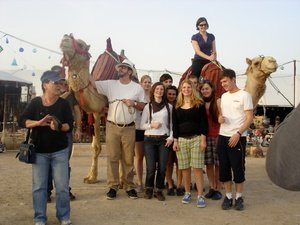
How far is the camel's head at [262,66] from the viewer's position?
678 cm

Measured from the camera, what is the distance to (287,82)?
2195 centimetres

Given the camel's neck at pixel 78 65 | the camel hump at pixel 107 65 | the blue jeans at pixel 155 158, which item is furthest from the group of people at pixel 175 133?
the camel hump at pixel 107 65

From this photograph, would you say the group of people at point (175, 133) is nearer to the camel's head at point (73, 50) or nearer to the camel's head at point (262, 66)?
the camel's head at point (73, 50)

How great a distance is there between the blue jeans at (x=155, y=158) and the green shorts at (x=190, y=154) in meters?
0.26

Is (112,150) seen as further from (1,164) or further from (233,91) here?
(1,164)

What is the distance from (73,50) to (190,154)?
2.36 metres

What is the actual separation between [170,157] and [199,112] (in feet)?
3.70

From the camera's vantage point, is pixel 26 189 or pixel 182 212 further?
pixel 26 189

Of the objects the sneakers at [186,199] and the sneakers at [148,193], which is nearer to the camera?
the sneakers at [186,199]

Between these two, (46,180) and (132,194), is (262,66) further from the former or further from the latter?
(46,180)

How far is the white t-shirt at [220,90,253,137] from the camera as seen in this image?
216 inches

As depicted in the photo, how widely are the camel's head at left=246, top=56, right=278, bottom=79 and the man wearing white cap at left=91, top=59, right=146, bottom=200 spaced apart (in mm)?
2117

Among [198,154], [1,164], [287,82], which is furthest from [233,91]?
[287,82]

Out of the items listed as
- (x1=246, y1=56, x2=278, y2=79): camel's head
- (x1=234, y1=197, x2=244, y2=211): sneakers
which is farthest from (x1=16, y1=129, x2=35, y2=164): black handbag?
(x1=246, y1=56, x2=278, y2=79): camel's head
